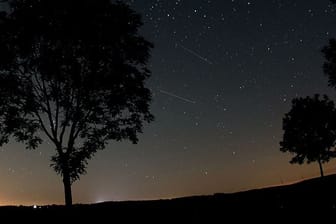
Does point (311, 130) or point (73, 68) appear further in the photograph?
point (311, 130)

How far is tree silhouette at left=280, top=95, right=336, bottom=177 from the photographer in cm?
5294

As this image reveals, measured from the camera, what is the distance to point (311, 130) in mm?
53656

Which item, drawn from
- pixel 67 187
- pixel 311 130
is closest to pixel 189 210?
pixel 67 187

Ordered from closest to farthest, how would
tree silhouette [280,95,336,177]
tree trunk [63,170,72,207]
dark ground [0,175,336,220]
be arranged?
dark ground [0,175,336,220]
tree trunk [63,170,72,207]
tree silhouette [280,95,336,177]

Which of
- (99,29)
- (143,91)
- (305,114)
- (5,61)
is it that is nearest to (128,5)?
(99,29)

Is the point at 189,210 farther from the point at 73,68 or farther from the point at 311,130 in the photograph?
the point at 311,130

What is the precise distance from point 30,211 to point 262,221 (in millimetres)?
9933

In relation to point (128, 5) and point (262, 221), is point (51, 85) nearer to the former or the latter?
point (128, 5)

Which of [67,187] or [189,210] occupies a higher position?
[67,187]

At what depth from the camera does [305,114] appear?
5406 cm

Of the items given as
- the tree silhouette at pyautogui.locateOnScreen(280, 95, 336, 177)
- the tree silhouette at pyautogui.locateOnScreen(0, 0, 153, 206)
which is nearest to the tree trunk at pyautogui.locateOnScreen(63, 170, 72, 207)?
the tree silhouette at pyautogui.locateOnScreen(0, 0, 153, 206)

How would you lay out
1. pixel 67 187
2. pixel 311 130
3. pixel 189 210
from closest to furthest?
pixel 189 210 → pixel 67 187 → pixel 311 130

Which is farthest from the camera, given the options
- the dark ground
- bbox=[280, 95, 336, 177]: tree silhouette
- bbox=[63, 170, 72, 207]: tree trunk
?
bbox=[280, 95, 336, 177]: tree silhouette

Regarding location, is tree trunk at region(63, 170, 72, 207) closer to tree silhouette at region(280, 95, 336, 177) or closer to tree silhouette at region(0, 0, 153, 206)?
tree silhouette at region(0, 0, 153, 206)
